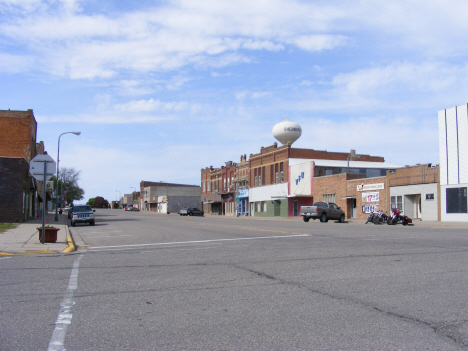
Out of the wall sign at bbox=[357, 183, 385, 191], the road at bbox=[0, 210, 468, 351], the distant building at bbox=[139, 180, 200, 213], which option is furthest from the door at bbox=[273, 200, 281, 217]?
the road at bbox=[0, 210, 468, 351]

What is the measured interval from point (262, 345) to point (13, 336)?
9.19 feet

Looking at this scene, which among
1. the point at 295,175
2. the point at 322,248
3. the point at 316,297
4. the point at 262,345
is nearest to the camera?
the point at 262,345

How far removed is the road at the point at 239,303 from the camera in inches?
195

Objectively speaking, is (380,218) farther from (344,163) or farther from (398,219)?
(344,163)

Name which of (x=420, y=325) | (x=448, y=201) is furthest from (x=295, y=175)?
(x=420, y=325)

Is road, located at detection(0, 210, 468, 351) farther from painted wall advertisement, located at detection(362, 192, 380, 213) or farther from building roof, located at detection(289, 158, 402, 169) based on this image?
building roof, located at detection(289, 158, 402, 169)

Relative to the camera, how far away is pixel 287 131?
6178 cm

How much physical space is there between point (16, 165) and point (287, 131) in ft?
119

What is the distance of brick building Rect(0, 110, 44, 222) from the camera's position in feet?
113

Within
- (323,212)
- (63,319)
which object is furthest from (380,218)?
(63,319)

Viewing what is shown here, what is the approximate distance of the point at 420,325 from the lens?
18.0 feet

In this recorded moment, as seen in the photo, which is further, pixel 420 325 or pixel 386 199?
pixel 386 199

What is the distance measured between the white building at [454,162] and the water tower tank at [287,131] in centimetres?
2652

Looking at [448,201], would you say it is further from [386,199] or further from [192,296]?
[192,296]
